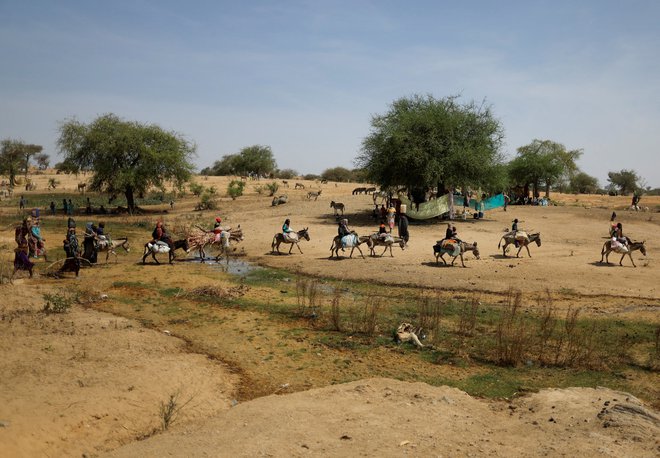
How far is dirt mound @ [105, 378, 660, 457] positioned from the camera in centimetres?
682

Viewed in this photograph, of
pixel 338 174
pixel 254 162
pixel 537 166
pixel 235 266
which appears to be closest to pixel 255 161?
pixel 254 162

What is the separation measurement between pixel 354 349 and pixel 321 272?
28.6 feet

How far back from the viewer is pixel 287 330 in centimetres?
1229

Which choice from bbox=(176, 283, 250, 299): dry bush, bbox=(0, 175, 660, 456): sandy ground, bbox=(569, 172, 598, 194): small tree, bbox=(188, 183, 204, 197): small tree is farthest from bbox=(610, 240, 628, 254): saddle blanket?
bbox=(569, 172, 598, 194): small tree

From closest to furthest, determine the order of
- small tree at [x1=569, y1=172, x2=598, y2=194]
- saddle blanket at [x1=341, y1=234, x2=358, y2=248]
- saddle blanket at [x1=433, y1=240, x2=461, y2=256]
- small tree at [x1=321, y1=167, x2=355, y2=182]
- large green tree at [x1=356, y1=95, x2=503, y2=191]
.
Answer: saddle blanket at [x1=433, y1=240, x2=461, y2=256]
saddle blanket at [x1=341, y1=234, x2=358, y2=248]
large green tree at [x1=356, y1=95, x2=503, y2=191]
small tree at [x1=569, y1=172, x2=598, y2=194]
small tree at [x1=321, y1=167, x2=355, y2=182]

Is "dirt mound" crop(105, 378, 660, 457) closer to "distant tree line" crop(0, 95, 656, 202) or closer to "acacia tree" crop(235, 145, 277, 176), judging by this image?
"distant tree line" crop(0, 95, 656, 202)

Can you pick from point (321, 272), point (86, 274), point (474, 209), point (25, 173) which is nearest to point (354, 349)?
point (321, 272)

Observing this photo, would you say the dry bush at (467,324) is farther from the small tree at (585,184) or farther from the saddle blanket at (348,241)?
the small tree at (585,184)

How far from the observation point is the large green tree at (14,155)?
6562 centimetres

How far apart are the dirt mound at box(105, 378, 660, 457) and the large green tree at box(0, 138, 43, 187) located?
65.9 meters

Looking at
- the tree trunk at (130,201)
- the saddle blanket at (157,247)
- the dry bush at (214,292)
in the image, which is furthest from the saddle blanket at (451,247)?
the tree trunk at (130,201)

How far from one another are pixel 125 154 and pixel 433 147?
23960 mm

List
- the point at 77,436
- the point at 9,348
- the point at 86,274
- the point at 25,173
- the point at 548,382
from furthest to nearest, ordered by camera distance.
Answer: the point at 25,173 → the point at 86,274 → the point at 9,348 → the point at 548,382 → the point at 77,436

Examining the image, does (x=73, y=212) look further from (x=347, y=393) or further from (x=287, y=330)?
(x=347, y=393)
